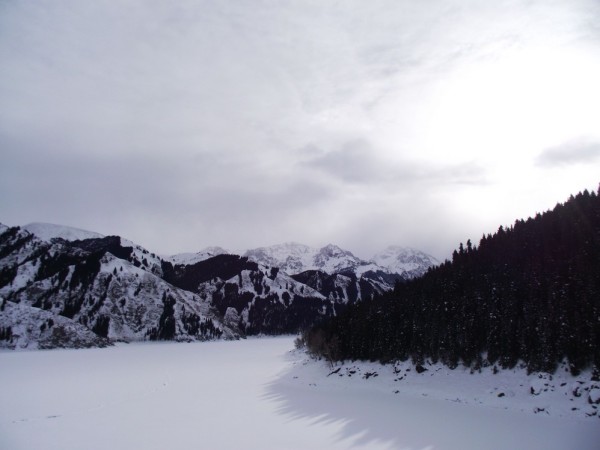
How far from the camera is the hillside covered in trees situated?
46.2 metres

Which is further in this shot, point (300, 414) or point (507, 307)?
point (507, 307)

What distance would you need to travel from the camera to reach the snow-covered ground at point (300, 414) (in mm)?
30016

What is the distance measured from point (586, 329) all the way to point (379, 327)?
122 feet

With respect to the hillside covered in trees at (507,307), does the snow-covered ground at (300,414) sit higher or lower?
lower

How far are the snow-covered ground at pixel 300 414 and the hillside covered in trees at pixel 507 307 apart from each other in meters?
4.24

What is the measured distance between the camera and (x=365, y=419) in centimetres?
3788

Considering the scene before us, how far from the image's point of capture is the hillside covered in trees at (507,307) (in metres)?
46.2

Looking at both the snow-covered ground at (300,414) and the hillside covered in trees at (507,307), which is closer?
the snow-covered ground at (300,414)

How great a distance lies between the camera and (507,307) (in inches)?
2184

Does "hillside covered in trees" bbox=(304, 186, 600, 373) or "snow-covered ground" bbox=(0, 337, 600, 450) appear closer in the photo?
"snow-covered ground" bbox=(0, 337, 600, 450)

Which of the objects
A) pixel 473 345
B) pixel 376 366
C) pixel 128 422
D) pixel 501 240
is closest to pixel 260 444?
pixel 128 422

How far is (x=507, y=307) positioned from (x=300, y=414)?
35177mm

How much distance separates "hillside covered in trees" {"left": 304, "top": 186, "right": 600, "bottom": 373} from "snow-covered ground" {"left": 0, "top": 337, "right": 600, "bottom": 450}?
13.9 feet

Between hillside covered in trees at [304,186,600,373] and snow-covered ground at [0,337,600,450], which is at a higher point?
hillside covered in trees at [304,186,600,373]
